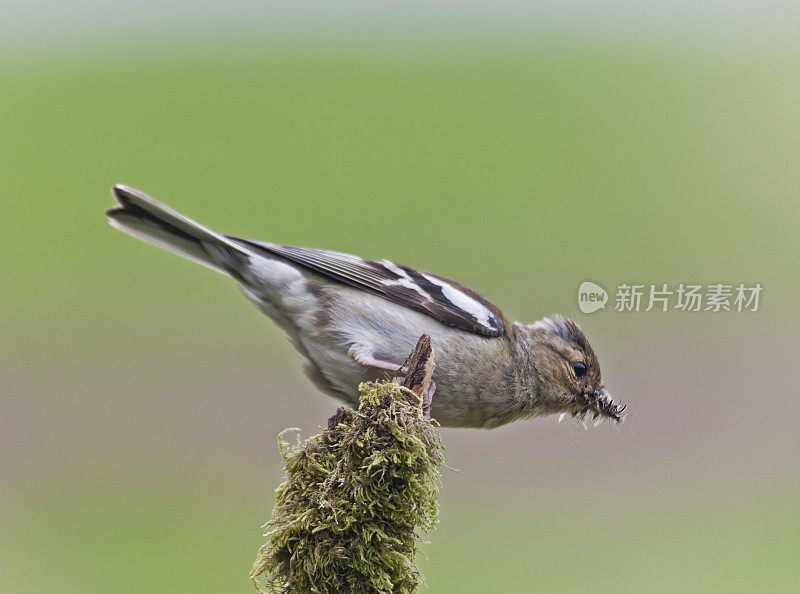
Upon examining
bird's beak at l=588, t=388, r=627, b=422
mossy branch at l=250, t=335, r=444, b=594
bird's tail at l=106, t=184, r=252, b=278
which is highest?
bird's tail at l=106, t=184, r=252, b=278

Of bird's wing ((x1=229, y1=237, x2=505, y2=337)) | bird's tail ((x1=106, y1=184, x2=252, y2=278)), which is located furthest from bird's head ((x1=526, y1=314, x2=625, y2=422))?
bird's tail ((x1=106, y1=184, x2=252, y2=278))

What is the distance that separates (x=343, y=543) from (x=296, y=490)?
267 mm

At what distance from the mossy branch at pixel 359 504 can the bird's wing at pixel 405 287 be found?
1187 mm

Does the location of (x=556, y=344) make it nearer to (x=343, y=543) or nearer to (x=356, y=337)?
(x=356, y=337)

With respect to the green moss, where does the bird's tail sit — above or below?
above

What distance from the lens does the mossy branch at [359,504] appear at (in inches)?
91.0

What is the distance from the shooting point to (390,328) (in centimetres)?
364

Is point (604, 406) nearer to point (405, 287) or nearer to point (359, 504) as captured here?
point (405, 287)

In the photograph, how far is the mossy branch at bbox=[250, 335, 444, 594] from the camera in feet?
7.58

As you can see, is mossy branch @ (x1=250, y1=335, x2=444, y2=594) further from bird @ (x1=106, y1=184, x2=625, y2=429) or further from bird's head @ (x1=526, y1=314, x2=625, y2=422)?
bird's head @ (x1=526, y1=314, x2=625, y2=422)

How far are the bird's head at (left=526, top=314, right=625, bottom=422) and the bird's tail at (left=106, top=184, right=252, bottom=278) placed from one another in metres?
1.63

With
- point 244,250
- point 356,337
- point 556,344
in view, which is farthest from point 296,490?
point 556,344

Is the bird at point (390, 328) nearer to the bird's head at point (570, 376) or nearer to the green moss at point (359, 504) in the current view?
the bird's head at point (570, 376)

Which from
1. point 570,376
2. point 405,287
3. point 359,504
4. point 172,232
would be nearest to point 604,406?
point 570,376
